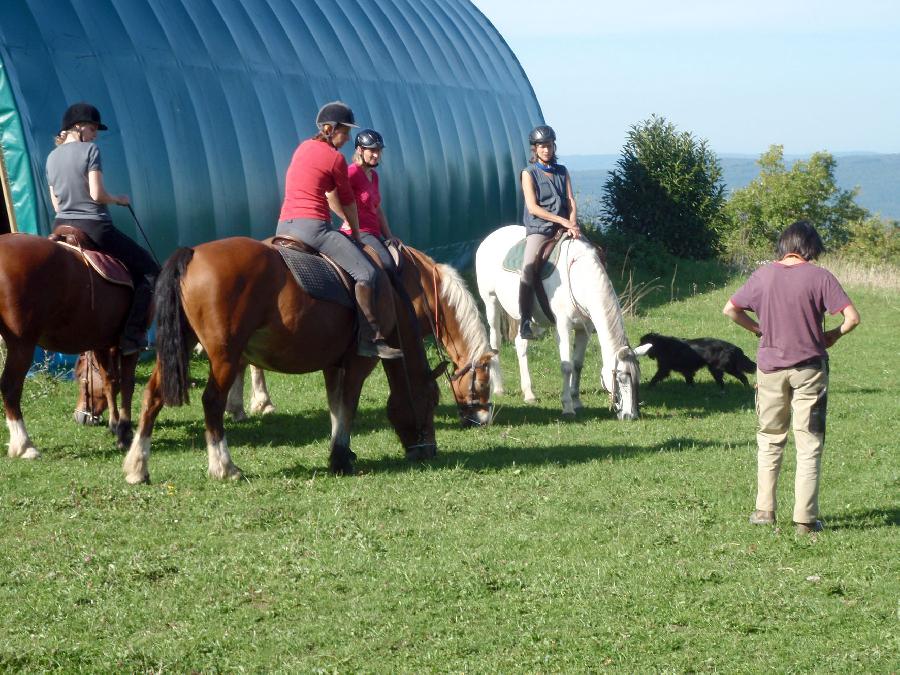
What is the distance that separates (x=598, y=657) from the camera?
→ 16.7 feet

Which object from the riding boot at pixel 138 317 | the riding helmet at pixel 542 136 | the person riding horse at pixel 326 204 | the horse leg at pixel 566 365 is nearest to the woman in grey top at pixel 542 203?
the riding helmet at pixel 542 136

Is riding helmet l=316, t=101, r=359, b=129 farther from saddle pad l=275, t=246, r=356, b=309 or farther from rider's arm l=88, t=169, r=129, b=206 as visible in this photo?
rider's arm l=88, t=169, r=129, b=206

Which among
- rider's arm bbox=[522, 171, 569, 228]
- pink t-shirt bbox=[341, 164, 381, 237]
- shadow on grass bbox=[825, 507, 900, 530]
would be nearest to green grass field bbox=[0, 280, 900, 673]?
shadow on grass bbox=[825, 507, 900, 530]

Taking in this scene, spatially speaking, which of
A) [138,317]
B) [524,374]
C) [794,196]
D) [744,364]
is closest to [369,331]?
[138,317]

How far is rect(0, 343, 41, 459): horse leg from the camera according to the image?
8.75 m

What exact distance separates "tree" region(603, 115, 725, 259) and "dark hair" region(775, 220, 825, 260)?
2279 centimetres

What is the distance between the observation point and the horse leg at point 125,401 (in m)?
9.59

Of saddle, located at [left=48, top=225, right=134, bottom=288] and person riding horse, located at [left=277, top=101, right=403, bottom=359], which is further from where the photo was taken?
saddle, located at [left=48, top=225, right=134, bottom=288]

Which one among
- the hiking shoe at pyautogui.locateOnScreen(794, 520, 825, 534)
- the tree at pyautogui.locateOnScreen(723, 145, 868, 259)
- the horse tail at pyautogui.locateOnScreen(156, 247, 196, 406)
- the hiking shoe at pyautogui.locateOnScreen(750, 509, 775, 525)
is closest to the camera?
the hiking shoe at pyautogui.locateOnScreen(794, 520, 825, 534)

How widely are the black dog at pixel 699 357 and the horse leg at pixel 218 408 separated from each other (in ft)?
20.8

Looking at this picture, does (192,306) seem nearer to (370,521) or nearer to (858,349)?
(370,521)

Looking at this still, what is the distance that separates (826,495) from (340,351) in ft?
12.5

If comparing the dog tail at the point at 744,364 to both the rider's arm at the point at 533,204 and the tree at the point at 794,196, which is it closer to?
the rider's arm at the point at 533,204

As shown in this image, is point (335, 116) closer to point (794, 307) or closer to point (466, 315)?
point (466, 315)
